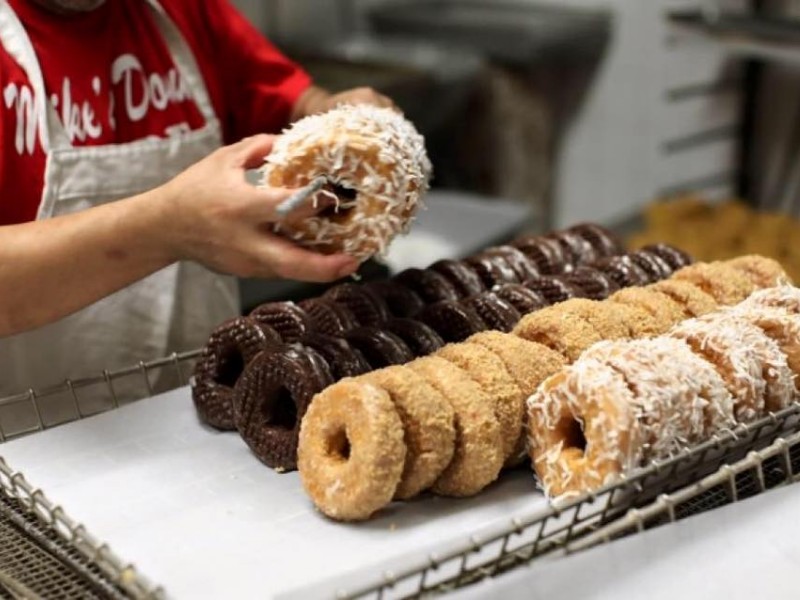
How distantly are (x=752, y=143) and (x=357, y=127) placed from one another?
2822 mm

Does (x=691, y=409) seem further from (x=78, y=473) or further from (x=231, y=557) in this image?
(x=78, y=473)

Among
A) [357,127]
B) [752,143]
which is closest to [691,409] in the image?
[357,127]

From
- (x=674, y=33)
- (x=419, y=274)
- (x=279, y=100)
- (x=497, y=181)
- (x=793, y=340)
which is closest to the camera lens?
(x=793, y=340)

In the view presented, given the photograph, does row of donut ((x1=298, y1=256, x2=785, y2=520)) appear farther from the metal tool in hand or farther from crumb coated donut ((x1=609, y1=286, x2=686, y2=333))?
the metal tool in hand

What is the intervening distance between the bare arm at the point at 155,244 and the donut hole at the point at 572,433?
31cm

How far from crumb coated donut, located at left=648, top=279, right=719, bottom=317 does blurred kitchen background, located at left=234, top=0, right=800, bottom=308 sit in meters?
1.91

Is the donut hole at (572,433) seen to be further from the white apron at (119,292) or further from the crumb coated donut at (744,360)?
the white apron at (119,292)

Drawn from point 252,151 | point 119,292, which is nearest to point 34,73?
point 119,292

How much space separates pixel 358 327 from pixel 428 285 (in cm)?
16

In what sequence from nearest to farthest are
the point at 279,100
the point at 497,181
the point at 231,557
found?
the point at 231,557 < the point at 279,100 < the point at 497,181

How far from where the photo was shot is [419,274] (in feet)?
5.61

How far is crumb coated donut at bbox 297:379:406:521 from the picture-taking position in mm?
1288

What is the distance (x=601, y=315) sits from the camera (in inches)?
59.8

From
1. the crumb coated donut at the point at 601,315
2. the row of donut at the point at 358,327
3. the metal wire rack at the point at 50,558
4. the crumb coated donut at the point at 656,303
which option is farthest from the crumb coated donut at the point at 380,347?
the metal wire rack at the point at 50,558
